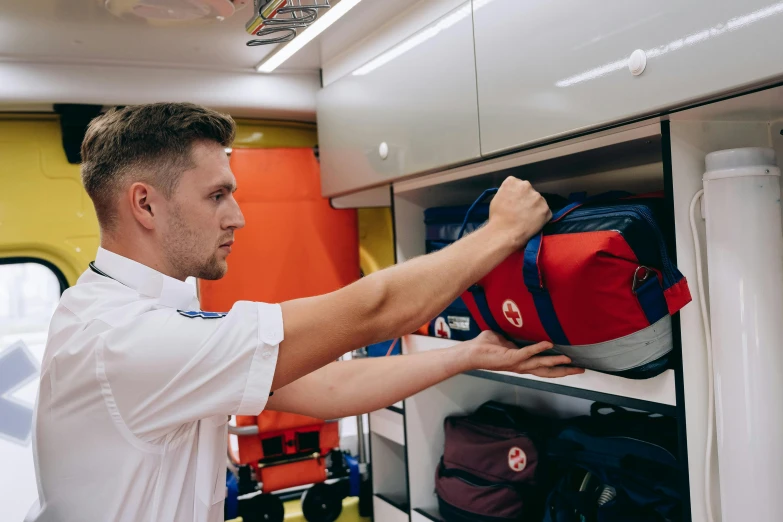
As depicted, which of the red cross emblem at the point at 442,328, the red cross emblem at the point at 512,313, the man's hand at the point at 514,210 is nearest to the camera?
the man's hand at the point at 514,210

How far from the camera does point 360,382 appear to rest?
A: 1974 mm

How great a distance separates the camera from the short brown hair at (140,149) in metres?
1.67

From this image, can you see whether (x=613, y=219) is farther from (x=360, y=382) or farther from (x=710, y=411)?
(x=360, y=382)

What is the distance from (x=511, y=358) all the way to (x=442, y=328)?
0.73m

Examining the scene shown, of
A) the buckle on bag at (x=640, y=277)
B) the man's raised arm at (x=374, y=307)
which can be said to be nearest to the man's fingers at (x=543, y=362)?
the buckle on bag at (x=640, y=277)

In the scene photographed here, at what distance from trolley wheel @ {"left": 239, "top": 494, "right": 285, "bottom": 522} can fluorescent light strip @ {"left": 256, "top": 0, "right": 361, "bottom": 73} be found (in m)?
2.04

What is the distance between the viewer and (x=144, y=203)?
1.65m

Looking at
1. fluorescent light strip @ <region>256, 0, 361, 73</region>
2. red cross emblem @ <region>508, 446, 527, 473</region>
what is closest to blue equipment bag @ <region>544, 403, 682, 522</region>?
red cross emblem @ <region>508, 446, 527, 473</region>

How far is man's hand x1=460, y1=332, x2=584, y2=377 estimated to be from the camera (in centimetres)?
190

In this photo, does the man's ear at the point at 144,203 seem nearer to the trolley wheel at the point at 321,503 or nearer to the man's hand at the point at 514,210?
the man's hand at the point at 514,210

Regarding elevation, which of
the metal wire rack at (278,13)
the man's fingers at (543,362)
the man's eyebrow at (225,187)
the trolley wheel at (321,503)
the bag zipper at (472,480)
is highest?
the metal wire rack at (278,13)

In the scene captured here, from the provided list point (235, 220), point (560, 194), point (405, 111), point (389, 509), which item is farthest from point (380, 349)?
point (235, 220)

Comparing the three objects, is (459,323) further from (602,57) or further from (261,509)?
(261,509)

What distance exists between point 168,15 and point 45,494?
5.08 ft
